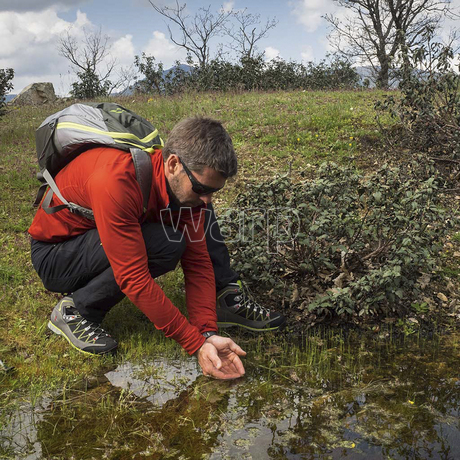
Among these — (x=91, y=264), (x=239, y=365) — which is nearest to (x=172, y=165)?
(x=91, y=264)

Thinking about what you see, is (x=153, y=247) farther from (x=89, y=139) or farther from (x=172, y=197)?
(x=89, y=139)

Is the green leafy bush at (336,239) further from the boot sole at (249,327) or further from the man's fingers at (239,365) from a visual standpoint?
the man's fingers at (239,365)

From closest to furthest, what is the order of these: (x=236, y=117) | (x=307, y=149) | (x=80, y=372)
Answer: (x=80, y=372), (x=307, y=149), (x=236, y=117)

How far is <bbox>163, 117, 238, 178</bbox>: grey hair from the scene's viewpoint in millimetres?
2568

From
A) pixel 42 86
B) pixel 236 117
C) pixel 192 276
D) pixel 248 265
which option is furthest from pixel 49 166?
pixel 42 86

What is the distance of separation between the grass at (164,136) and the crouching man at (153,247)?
0.22 m

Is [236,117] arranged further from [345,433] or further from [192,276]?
[345,433]

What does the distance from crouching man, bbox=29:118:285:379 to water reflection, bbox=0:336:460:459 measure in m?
0.28

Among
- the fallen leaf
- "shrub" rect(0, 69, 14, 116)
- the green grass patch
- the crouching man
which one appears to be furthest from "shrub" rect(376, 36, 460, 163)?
"shrub" rect(0, 69, 14, 116)

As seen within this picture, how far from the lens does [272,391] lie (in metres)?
2.76

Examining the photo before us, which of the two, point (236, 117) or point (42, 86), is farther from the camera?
point (42, 86)

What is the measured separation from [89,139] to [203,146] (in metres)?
0.73

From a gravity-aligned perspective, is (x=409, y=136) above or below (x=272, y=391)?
above

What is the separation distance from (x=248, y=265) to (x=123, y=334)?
1.13 m
